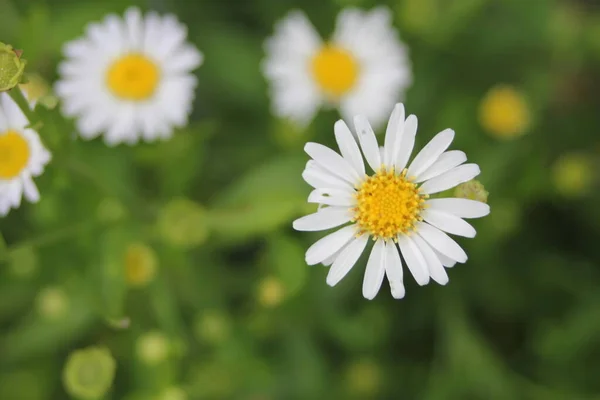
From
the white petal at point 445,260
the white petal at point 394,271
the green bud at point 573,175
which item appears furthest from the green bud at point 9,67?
the green bud at point 573,175

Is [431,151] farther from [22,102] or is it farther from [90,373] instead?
[90,373]

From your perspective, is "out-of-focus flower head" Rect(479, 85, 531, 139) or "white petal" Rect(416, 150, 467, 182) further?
"out-of-focus flower head" Rect(479, 85, 531, 139)

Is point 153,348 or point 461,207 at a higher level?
point 461,207

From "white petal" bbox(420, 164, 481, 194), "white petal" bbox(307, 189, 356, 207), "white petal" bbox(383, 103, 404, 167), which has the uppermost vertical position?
"white petal" bbox(383, 103, 404, 167)

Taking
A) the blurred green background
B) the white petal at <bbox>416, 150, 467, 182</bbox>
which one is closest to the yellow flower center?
the white petal at <bbox>416, 150, 467, 182</bbox>

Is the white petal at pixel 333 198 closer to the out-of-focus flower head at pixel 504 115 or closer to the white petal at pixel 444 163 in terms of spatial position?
the white petal at pixel 444 163

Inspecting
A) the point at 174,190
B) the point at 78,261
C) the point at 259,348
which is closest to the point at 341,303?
the point at 259,348

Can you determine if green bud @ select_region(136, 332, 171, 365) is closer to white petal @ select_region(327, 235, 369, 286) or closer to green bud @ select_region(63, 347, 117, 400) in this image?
green bud @ select_region(63, 347, 117, 400)

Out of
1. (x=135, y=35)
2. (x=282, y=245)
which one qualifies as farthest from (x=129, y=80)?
(x=282, y=245)
